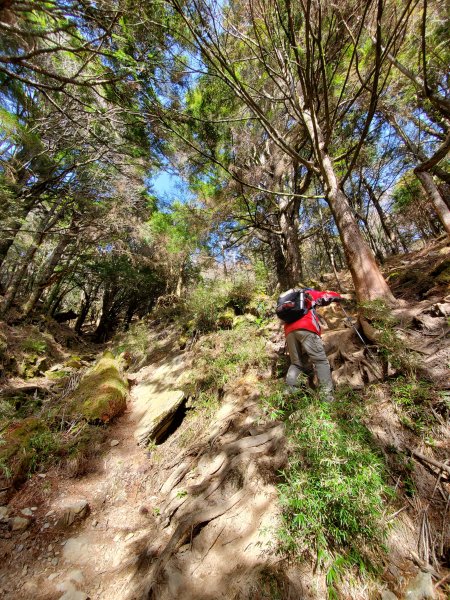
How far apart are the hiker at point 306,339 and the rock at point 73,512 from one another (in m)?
3.22

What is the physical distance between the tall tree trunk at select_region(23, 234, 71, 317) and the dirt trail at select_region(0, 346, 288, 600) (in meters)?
9.10

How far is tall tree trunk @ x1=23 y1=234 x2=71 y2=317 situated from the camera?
10.7 m

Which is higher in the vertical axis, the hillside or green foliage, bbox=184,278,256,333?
green foliage, bbox=184,278,256,333

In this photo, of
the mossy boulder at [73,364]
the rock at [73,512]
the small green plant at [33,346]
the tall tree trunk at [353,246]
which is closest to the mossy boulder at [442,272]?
the tall tree trunk at [353,246]

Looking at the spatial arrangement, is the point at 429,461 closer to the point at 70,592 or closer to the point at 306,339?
the point at 306,339

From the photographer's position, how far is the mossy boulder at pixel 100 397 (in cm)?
499

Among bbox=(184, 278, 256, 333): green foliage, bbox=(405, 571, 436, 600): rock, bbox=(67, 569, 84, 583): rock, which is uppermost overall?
bbox=(184, 278, 256, 333): green foliage

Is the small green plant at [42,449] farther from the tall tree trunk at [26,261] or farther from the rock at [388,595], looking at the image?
the tall tree trunk at [26,261]

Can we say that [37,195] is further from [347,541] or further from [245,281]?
[347,541]

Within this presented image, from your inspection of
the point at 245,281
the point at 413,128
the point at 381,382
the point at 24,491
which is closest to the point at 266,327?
the point at 245,281

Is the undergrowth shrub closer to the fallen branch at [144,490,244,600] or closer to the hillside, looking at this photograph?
the hillside

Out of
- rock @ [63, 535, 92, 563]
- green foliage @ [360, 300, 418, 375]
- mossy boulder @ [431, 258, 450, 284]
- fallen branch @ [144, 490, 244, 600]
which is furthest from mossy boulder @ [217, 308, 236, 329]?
rock @ [63, 535, 92, 563]

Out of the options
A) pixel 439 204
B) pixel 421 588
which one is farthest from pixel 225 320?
pixel 439 204

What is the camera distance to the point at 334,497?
6.15ft
